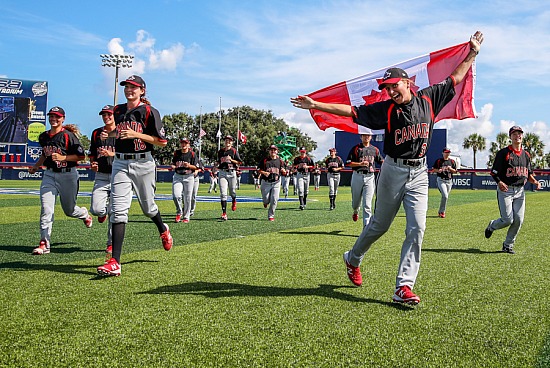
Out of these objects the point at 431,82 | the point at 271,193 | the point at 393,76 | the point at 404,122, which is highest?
the point at 431,82

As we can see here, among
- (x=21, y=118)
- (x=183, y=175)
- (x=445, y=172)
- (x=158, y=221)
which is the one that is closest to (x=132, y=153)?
(x=158, y=221)

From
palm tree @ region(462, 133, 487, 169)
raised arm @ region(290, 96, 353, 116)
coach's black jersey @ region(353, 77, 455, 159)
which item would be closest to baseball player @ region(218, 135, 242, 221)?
raised arm @ region(290, 96, 353, 116)

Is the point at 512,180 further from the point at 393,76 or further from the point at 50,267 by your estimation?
the point at 50,267

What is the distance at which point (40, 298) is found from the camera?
193 inches

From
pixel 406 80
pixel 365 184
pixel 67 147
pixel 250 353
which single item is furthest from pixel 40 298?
pixel 365 184

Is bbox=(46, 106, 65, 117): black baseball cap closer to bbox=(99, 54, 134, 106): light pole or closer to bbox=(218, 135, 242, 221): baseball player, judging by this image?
bbox=(218, 135, 242, 221): baseball player

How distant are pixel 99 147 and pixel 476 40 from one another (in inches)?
222

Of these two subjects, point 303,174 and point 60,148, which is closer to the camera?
point 60,148

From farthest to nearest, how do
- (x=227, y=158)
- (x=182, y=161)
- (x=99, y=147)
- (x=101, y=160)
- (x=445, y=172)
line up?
(x=445, y=172)
(x=227, y=158)
(x=182, y=161)
(x=101, y=160)
(x=99, y=147)

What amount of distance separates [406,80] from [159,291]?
10.8 ft

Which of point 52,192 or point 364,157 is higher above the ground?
point 364,157

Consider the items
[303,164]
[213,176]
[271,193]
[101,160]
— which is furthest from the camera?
[303,164]

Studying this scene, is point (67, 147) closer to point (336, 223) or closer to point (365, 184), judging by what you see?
point (365, 184)

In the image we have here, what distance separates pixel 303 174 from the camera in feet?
65.9
